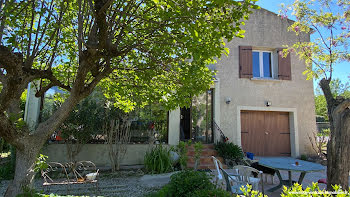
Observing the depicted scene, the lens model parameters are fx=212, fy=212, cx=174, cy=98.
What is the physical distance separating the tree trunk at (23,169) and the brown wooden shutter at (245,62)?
27.4ft

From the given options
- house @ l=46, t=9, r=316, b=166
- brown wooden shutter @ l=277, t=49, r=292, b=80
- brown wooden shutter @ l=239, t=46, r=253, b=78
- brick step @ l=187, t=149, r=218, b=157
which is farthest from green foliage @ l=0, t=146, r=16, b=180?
brown wooden shutter @ l=277, t=49, r=292, b=80

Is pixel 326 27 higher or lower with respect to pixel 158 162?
higher

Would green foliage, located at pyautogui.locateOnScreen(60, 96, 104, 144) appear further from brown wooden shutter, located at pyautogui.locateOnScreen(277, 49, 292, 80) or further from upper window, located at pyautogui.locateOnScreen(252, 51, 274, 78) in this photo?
brown wooden shutter, located at pyautogui.locateOnScreen(277, 49, 292, 80)

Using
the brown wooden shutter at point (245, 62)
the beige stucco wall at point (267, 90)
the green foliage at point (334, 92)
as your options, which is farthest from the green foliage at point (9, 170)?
the green foliage at point (334, 92)

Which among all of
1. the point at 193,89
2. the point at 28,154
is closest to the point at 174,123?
the point at 193,89

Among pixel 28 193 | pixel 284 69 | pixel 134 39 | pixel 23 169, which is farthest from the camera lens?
pixel 284 69

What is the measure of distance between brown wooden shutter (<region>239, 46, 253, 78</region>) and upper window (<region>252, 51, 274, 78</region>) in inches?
19.2

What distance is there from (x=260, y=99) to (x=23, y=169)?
8844 millimetres

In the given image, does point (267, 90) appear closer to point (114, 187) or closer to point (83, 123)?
point (114, 187)

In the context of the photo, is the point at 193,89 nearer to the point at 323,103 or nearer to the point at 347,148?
the point at 347,148

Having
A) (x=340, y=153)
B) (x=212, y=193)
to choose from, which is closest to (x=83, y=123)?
(x=212, y=193)

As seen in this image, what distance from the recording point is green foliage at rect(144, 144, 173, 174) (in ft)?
21.0

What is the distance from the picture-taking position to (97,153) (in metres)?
7.21

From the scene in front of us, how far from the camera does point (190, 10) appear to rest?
3.22m
